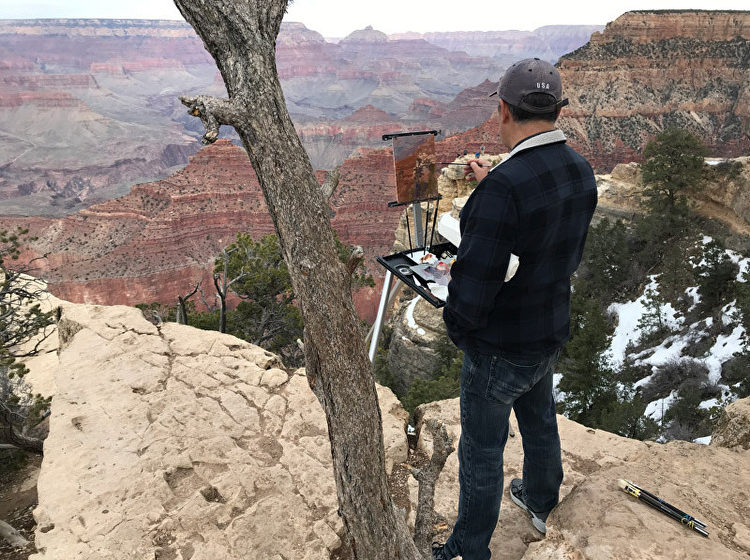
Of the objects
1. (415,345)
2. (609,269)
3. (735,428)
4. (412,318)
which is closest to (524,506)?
(735,428)

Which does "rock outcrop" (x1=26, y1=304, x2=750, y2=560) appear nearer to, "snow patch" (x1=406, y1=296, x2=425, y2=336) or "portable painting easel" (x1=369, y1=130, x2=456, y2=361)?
"portable painting easel" (x1=369, y1=130, x2=456, y2=361)

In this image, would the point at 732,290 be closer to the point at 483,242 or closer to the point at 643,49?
the point at 483,242

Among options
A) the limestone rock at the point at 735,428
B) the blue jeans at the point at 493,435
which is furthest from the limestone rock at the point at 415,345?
the blue jeans at the point at 493,435

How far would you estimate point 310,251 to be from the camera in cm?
185

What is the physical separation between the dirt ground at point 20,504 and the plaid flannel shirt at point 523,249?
436cm

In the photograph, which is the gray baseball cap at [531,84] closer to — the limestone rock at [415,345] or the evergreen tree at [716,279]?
the evergreen tree at [716,279]

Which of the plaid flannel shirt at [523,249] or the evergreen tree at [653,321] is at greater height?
the plaid flannel shirt at [523,249]

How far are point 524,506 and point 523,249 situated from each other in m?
2.00

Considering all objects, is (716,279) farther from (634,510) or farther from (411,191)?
(411,191)

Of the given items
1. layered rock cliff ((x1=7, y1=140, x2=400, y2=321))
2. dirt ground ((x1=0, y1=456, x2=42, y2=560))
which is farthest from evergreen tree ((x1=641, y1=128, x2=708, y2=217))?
layered rock cliff ((x1=7, y1=140, x2=400, y2=321))

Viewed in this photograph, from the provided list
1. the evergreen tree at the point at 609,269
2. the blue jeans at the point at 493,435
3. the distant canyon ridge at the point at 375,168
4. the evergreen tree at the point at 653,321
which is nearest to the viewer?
the blue jeans at the point at 493,435

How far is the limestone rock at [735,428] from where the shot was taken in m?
3.39

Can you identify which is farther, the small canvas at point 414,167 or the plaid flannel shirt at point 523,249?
the small canvas at point 414,167

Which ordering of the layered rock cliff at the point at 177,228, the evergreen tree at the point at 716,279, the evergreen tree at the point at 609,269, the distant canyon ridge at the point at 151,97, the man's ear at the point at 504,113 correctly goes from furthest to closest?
the distant canyon ridge at the point at 151,97, the layered rock cliff at the point at 177,228, the evergreen tree at the point at 609,269, the evergreen tree at the point at 716,279, the man's ear at the point at 504,113
